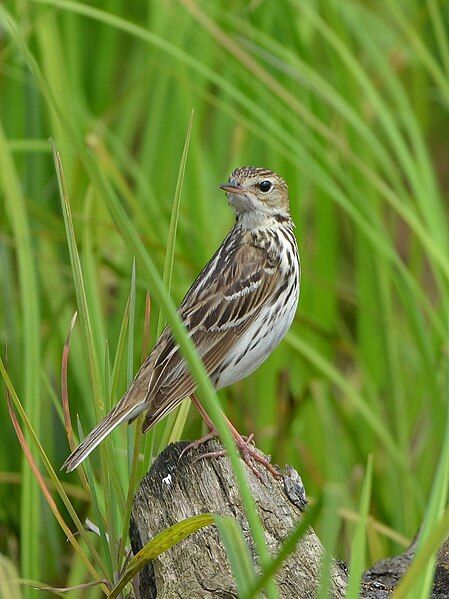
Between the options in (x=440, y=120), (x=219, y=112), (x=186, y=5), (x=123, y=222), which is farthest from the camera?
(x=440, y=120)

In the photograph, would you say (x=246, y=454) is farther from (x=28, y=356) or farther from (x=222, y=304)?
(x=28, y=356)

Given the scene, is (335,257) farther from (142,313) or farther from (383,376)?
(142,313)

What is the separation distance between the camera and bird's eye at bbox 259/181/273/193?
4.41 metres

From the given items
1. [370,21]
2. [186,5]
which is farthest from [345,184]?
[370,21]

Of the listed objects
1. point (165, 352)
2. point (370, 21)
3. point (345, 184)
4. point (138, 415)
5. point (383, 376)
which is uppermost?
point (370, 21)

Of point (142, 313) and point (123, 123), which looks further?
point (123, 123)

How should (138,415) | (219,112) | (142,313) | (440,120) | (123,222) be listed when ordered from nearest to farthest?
(123,222)
(138,415)
(142,313)
(219,112)
(440,120)

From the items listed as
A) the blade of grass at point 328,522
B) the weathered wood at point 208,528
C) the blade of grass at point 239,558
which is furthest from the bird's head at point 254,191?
the blade of grass at point 328,522

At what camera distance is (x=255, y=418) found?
5.51 meters

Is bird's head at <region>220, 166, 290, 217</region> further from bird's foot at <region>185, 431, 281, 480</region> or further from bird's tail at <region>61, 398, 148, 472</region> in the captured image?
bird's tail at <region>61, 398, 148, 472</region>

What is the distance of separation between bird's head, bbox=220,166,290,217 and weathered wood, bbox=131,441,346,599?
4.11 feet

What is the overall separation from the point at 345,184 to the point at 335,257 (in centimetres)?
108

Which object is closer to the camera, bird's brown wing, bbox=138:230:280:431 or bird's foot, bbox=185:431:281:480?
bird's foot, bbox=185:431:281:480

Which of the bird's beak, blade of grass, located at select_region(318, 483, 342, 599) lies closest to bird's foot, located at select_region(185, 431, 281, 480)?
the bird's beak
